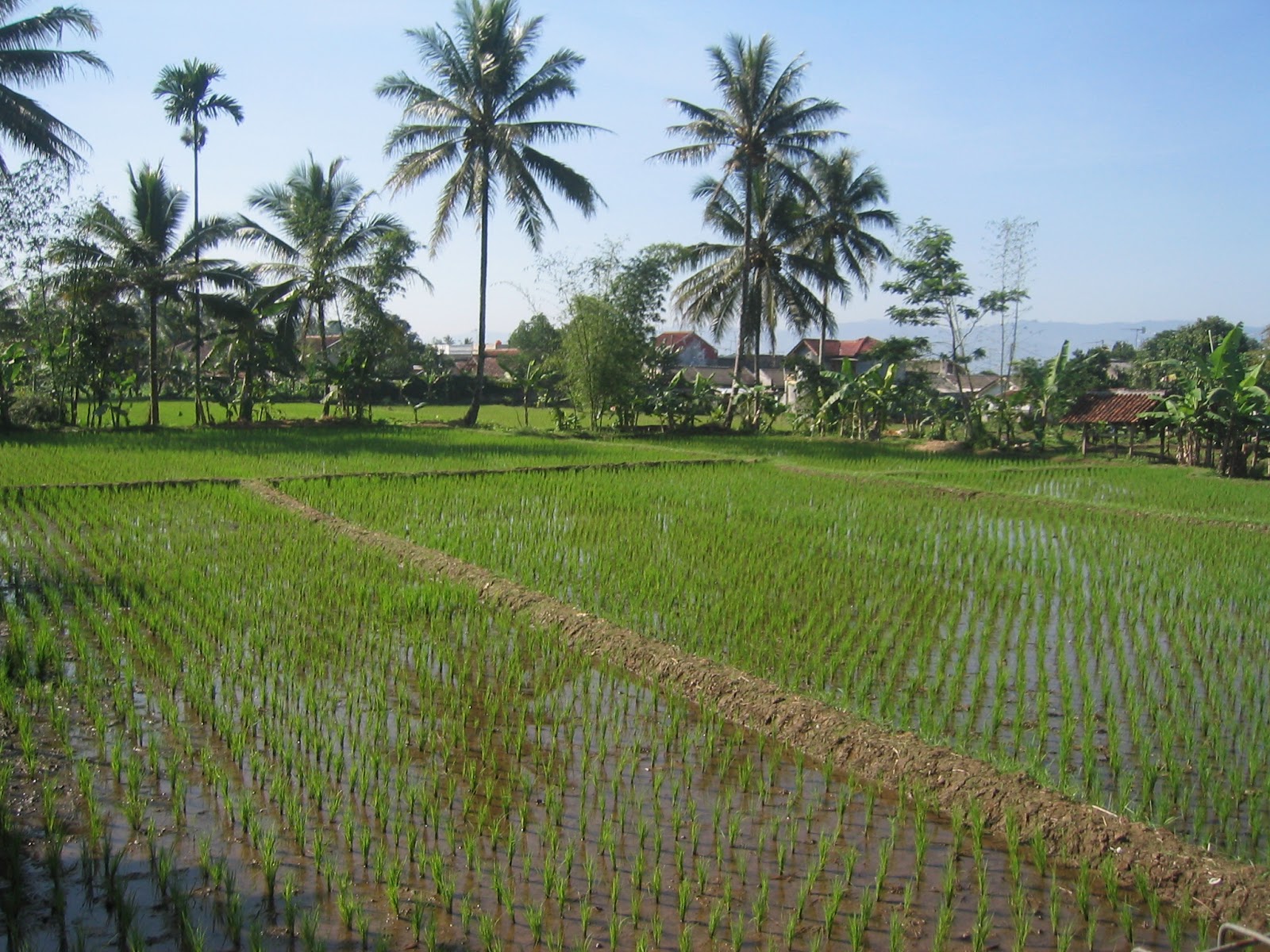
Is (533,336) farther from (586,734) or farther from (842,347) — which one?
(586,734)

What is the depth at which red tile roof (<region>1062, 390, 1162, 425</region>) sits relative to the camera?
51.5 ft

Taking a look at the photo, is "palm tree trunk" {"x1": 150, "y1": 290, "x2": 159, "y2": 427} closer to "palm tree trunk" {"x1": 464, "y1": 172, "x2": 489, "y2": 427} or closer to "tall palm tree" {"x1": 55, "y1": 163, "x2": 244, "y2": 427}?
"tall palm tree" {"x1": 55, "y1": 163, "x2": 244, "y2": 427}

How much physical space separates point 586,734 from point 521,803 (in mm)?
644

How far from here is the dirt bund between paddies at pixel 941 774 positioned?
286 cm

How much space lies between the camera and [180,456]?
13094mm

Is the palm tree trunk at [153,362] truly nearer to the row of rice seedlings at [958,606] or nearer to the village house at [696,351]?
the row of rice seedlings at [958,606]

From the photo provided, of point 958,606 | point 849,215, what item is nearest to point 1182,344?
point 849,215

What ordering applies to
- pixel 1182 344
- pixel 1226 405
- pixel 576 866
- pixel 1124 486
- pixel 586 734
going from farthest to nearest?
pixel 1182 344 → pixel 1226 405 → pixel 1124 486 → pixel 586 734 → pixel 576 866

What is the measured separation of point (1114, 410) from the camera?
16.1 m

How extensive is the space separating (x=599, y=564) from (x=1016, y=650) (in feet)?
9.41

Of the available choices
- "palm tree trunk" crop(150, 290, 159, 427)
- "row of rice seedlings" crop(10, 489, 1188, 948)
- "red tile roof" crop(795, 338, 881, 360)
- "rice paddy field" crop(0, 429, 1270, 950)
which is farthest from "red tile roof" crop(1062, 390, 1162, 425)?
"red tile roof" crop(795, 338, 881, 360)

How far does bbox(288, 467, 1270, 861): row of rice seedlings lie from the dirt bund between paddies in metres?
0.18

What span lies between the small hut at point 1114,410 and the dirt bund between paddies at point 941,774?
41.4ft

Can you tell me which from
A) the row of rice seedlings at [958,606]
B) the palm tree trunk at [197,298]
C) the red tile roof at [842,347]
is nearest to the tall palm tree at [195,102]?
the palm tree trunk at [197,298]
